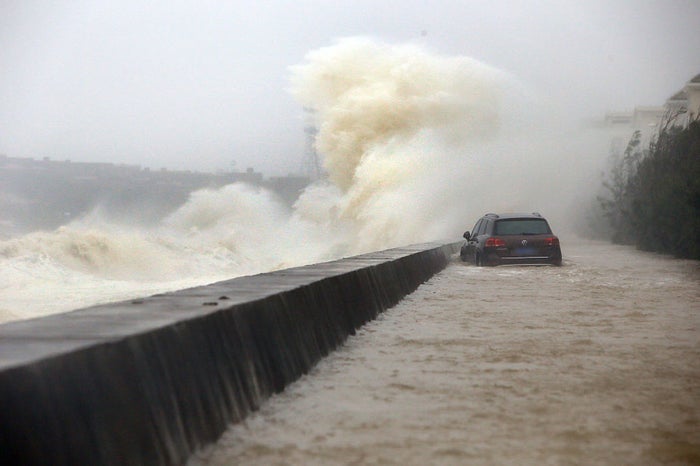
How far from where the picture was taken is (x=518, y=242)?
2916cm

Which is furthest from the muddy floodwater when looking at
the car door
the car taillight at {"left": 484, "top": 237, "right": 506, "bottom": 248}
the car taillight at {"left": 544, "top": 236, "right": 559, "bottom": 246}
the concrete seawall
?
the car door

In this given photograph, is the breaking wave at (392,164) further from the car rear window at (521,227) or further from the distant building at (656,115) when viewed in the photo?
the car rear window at (521,227)

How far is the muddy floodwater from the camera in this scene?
626 centimetres

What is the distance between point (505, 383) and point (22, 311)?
34.0 metres

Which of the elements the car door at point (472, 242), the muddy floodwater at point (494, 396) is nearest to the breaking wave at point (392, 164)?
the car door at point (472, 242)

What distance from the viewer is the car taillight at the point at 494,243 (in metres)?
29.1

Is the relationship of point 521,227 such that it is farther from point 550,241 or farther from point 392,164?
point 392,164

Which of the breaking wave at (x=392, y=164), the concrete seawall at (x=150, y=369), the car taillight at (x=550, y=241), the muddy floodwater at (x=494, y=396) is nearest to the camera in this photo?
the concrete seawall at (x=150, y=369)

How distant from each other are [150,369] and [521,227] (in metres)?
24.4

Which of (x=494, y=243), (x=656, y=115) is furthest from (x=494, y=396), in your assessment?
(x=656, y=115)

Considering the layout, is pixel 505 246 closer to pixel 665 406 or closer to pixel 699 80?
pixel 665 406

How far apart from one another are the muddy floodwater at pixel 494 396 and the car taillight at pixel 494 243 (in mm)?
13132

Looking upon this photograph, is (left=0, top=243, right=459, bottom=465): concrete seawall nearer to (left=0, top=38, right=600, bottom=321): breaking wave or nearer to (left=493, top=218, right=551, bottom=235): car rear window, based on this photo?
(left=493, top=218, right=551, bottom=235): car rear window

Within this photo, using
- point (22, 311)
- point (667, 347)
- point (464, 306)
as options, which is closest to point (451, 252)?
point (22, 311)
